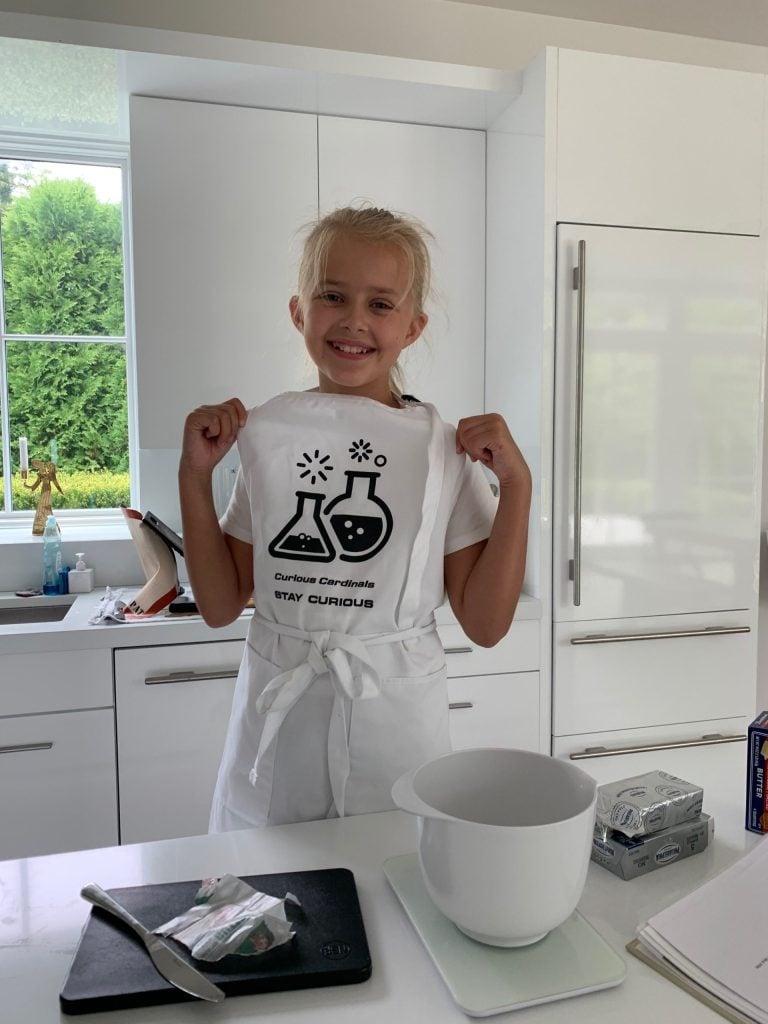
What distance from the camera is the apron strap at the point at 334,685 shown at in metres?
0.97

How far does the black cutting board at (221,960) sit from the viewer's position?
1.82ft

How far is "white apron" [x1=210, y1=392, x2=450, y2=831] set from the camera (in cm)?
99

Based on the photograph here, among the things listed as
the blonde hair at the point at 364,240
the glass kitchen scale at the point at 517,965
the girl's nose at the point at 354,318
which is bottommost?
the glass kitchen scale at the point at 517,965

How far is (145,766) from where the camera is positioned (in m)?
1.88

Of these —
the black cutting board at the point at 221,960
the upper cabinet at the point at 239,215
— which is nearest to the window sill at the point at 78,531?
the upper cabinet at the point at 239,215

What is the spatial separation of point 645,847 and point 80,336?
2431 mm

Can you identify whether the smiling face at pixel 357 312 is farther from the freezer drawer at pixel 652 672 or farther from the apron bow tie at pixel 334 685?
the freezer drawer at pixel 652 672

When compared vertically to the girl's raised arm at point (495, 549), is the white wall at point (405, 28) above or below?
above

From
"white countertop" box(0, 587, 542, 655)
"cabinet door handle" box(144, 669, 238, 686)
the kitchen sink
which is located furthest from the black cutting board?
the kitchen sink

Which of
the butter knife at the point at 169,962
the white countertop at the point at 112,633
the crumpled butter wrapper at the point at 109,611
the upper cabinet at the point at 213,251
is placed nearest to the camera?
the butter knife at the point at 169,962

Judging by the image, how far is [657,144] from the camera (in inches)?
80.4

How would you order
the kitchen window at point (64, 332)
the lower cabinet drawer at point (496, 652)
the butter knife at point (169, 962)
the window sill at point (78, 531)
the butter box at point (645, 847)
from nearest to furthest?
the butter knife at point (169, 962) < the butter box at point (645, 847) < the lower cabinet drawer at point (496, 652) < the window sill at point (78, 531) < the kitchen window at point (64, 332)

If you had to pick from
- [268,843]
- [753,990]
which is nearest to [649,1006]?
[753,990]

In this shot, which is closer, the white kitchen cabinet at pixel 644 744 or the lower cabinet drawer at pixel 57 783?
the lower cabinet drawer at pixel 57 783
